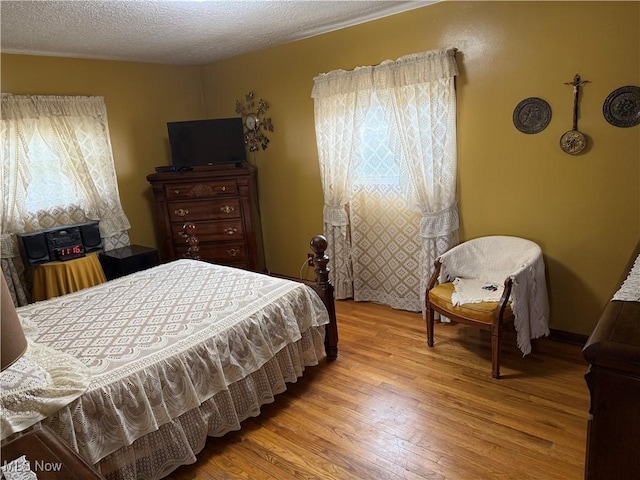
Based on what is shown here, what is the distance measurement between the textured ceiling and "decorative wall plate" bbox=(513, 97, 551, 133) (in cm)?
105

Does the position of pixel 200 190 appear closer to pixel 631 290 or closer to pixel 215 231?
pixel 215 231

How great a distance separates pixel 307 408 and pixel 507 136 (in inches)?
87.7

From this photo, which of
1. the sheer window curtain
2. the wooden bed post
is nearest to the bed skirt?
the wooden bed post

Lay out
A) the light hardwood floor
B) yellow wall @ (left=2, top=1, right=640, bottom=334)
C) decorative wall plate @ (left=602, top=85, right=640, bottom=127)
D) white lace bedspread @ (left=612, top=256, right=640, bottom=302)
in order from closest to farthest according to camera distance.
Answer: white lace bedspread @ (left=612, top=256, right=640, bottom=302), the light hardwood floor, decorative wall plate @ (left=602, top=85, right=640, bottom=127), yellow wall @ (left=2, top=1, right=640, bottom=334)

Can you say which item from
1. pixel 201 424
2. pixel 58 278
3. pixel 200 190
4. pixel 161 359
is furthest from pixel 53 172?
pixel 201 424

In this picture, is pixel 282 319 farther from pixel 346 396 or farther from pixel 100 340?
pixel 100 340

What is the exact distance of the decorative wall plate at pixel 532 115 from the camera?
8.84 feet

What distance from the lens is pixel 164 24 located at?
2969mm

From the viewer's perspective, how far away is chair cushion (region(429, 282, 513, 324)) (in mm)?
2540

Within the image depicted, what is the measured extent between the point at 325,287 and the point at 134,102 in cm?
287

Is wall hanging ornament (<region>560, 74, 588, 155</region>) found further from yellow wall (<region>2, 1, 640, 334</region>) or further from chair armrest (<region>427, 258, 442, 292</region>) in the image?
chair armrest (<region>427, 258, 442, 292</region>)

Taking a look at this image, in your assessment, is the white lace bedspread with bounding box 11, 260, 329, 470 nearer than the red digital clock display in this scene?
Yes

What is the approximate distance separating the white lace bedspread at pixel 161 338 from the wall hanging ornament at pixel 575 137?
73.6 inches

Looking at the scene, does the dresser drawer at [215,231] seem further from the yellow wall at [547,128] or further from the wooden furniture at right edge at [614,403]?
the wooden furniture at right edge at [614,403]
